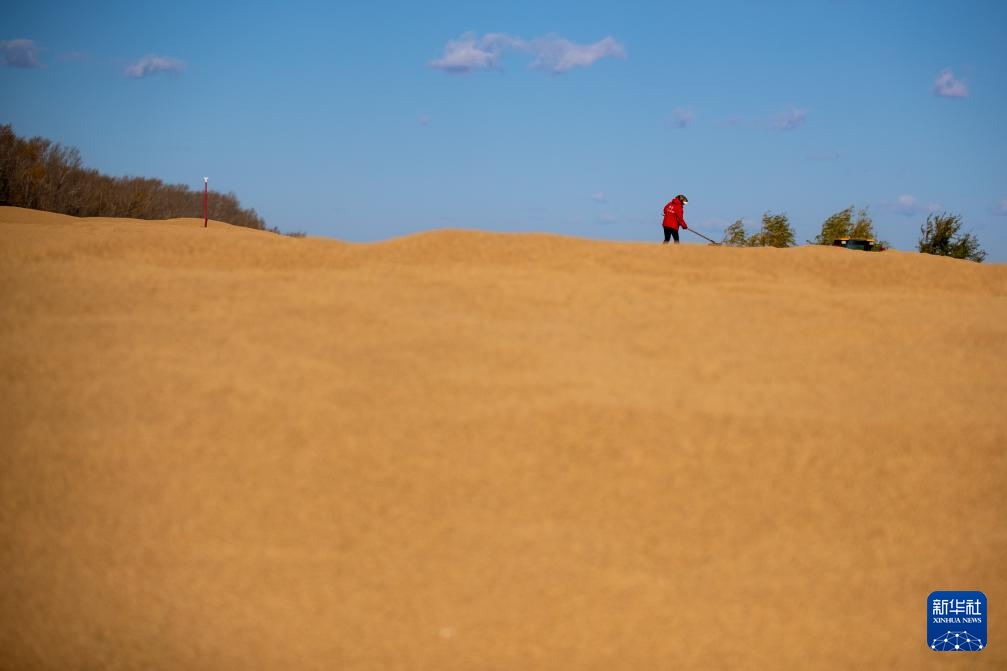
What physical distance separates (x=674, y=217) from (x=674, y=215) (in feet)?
0.09

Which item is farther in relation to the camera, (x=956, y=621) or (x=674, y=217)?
(x=674, y=217)

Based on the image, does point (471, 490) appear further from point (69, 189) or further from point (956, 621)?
point (69, 189)

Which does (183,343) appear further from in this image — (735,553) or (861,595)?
(861,595)

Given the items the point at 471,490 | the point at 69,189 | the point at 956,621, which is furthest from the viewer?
the point at 69,189

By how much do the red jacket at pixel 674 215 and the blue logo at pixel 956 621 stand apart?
392 inches

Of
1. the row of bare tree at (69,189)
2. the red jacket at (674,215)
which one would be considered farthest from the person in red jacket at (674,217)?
the row of bare tree at (69,189)

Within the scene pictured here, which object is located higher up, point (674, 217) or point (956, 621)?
point (674, 217)

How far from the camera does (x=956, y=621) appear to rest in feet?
12.1

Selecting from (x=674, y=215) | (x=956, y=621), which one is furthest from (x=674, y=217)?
(x=956, y=621)

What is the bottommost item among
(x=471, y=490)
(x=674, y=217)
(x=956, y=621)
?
(x=956, y=621)

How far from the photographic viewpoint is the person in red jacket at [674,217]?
43.8 ft

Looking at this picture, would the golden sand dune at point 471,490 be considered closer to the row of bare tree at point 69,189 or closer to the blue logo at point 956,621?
the blue logo at point 956,621

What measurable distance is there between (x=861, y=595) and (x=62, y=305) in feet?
12.6

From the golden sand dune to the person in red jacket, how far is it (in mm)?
8810
